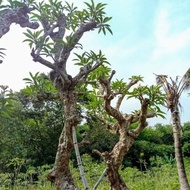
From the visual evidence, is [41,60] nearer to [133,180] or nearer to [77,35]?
[77,35]

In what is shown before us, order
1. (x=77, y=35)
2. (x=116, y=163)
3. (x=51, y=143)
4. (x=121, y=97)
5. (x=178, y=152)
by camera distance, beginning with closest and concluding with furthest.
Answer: (x=77, y=35), (x=116, y=163), (x=121, y=97), (x=178, y=152), (x=51, y=143)

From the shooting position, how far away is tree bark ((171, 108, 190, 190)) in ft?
13.7

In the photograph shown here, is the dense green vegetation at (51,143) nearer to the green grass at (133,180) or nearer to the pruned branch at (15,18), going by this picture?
the green grass at (133,180)

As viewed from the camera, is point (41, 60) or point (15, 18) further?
point (41, 60)

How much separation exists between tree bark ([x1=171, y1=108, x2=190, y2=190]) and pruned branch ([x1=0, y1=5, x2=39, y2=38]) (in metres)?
3.11

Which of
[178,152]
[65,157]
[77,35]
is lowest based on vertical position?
[65,157]

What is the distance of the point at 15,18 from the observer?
1.47 meters

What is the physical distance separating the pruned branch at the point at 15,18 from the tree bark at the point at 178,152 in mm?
3109

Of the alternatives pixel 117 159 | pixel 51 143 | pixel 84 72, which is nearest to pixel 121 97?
pixel 117 159

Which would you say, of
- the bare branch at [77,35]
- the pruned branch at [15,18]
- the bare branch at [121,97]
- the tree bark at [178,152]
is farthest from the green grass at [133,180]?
the pruned branch at [15,18]

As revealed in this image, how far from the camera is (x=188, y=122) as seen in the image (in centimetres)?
1358

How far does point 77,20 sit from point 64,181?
1.03 metres

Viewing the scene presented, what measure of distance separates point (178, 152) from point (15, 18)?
134 inches

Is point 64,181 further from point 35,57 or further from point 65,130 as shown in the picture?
point 35,57
